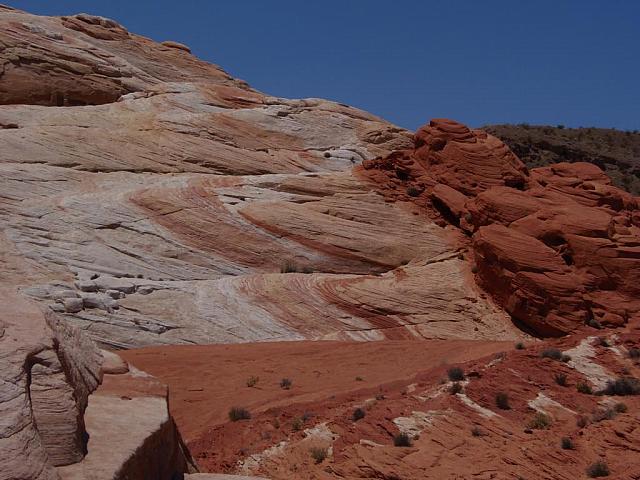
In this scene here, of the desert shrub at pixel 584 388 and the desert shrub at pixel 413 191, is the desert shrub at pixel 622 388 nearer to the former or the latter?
the desert shrub at pixel 584 388

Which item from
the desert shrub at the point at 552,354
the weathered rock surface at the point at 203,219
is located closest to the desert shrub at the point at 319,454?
the desert shrub at the point at 552,354

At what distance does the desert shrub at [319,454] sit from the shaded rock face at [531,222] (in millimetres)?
10977

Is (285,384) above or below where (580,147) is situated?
below

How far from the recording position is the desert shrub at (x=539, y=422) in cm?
1266

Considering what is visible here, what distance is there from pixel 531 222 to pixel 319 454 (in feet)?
44.6

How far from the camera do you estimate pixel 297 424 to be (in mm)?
12164

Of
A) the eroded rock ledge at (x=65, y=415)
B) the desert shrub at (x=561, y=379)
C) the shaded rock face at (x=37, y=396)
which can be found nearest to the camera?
the shaded rock face at (x=37, y=396)

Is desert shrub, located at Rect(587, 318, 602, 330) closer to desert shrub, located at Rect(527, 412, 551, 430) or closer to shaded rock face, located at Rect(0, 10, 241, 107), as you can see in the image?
desert shrub, located at Rect(527, 412, 551, 430)

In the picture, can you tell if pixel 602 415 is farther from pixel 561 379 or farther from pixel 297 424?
pixel 297 424

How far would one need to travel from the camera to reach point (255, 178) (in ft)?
79.2

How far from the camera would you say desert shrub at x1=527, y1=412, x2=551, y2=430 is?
41.5 feet

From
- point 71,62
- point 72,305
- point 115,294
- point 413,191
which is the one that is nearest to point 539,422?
point 115,294

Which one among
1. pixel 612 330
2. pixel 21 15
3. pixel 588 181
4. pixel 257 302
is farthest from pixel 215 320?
pixel 21 15

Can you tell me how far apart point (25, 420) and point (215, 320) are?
41.6ft
